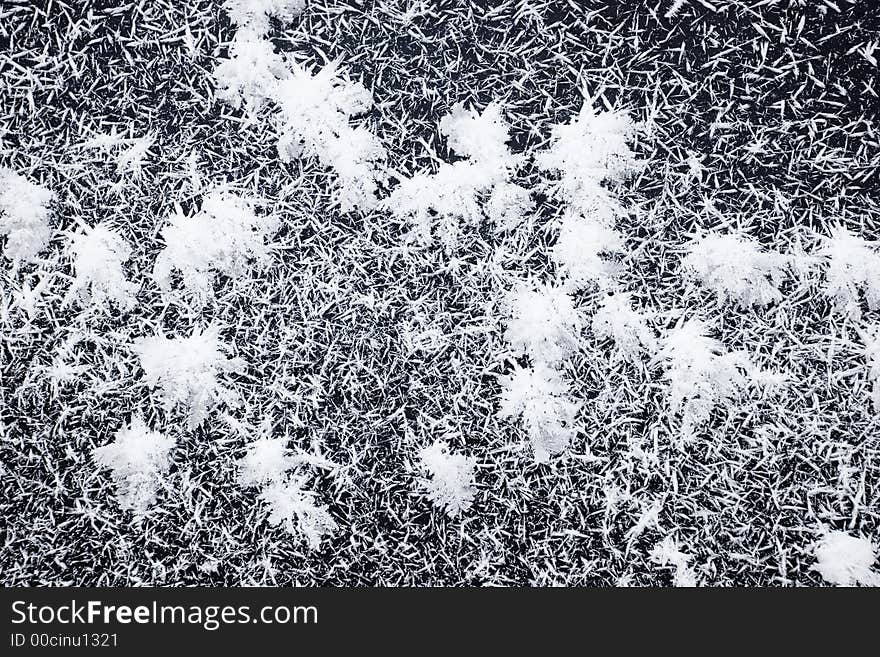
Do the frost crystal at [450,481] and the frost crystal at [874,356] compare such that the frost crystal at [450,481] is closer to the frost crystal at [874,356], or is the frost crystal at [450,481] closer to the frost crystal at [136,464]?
the frost crystal at [136,464]

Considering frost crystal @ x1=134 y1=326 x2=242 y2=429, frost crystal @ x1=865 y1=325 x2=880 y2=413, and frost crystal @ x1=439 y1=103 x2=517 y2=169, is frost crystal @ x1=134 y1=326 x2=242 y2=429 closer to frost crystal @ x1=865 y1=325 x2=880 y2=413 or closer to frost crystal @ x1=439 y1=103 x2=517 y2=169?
frost crystal @ x1=439 y1=103 x2=517 y2=169

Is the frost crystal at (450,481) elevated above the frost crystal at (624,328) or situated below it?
below

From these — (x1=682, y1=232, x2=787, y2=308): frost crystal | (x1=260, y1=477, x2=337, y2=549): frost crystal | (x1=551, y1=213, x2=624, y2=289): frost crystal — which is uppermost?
(x1=551, y1=213, x2=624, y2=289): frost crystal

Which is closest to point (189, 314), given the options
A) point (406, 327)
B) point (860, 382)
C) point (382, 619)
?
point (406, 327)

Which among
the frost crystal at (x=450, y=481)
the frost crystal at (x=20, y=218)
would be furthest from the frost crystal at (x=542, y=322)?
the frost crystal at (x=20, y=218)

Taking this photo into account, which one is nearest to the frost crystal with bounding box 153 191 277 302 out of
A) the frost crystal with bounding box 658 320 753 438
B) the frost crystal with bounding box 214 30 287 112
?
the frost crystal with bounding box 214 30 287 112

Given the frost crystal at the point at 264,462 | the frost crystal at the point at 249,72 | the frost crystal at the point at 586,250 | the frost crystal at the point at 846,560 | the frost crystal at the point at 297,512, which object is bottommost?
the frost crystal at the point at 846,560

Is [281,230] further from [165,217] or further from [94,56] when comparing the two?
[94,56]
